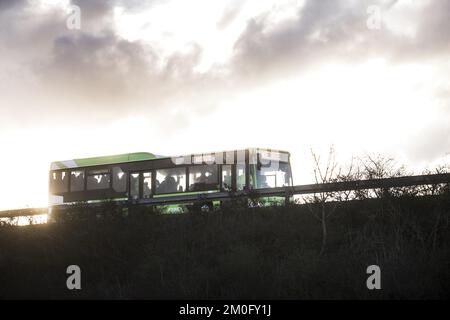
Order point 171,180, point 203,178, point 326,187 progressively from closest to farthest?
1. point 326,187
2. point 203,178
3. point 171,180

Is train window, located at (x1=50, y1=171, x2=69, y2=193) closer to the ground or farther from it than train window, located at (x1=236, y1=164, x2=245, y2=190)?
farther from it

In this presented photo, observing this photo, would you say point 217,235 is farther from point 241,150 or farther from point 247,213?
point 241,150

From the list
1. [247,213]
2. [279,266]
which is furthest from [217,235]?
[279,266]

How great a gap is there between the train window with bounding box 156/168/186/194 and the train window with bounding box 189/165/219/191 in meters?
0.42

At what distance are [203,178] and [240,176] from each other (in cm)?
147

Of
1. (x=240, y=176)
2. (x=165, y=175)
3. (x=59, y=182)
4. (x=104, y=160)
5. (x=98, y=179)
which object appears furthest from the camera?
(x=59, y=182)

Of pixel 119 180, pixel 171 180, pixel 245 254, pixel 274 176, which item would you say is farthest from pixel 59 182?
pixel 245 254

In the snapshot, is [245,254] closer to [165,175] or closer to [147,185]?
[165,175]

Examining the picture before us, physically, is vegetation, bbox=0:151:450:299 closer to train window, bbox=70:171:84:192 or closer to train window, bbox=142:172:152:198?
train window, bbox=142:172:152:198

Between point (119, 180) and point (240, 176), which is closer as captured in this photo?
point (240, 176)

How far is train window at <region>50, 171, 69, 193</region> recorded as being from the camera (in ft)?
95.9

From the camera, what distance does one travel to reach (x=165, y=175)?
2544 centimetres

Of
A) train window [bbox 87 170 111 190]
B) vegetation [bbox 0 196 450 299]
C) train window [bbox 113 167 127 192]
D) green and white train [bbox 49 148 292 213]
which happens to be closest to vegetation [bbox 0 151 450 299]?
vegetation [bbox 0 196 450 299]

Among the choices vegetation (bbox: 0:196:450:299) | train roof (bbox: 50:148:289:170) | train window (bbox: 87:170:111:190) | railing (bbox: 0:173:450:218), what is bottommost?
vegetation (bbox: 0:196:450:299)
